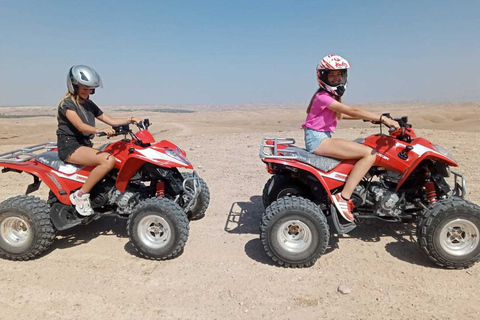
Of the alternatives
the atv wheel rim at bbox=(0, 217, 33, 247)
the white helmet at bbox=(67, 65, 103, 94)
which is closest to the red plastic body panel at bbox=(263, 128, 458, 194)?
the white helmet at bbox=(67, 65, 103, 94)

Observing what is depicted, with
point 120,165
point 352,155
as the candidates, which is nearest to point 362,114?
point 352,155

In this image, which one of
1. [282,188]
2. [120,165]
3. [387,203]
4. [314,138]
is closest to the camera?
[387,203]

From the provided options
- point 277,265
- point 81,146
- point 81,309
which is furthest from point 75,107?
point 277,265

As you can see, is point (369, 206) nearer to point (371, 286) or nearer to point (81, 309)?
point (371, 286)

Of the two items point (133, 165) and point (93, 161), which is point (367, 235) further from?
point (93, 161)

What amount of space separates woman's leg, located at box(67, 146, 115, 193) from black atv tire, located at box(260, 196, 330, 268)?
2193 mm

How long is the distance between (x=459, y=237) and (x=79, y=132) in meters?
5.02

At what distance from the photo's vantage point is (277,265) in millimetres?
4289

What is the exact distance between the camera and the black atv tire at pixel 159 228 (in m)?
4.35

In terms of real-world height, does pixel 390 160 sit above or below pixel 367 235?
above

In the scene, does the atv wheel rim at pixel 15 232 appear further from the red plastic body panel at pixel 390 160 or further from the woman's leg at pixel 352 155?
the woman's leg at pixel 352 155

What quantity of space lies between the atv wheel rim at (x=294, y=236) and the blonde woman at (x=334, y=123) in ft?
1.70

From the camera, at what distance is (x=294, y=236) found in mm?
4348

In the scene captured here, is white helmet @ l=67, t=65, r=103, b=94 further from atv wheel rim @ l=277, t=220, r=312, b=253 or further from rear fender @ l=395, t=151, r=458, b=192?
rear fender @ l=395, t=151, r=458, b=192
